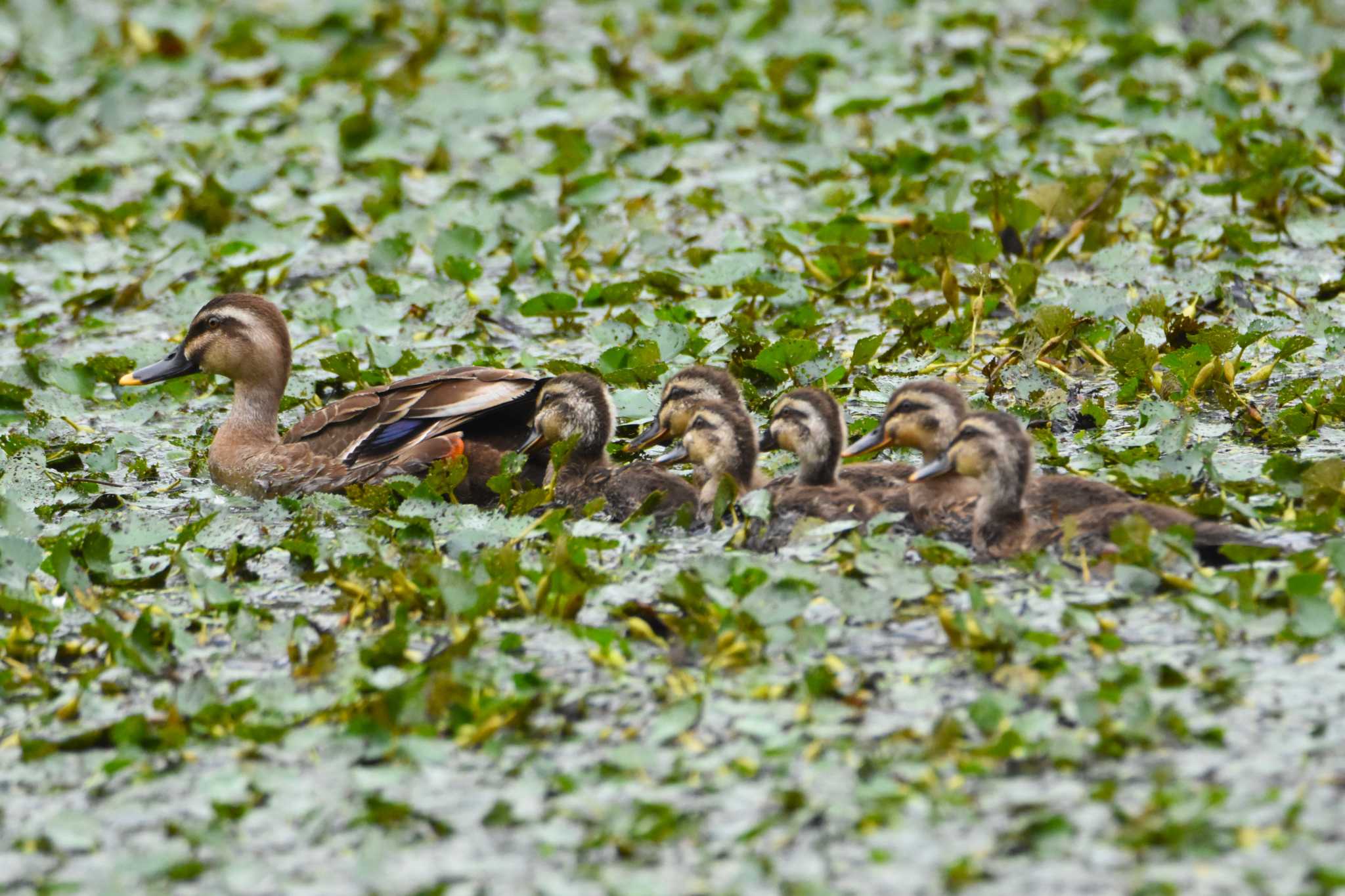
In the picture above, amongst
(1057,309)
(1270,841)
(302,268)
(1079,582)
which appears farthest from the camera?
(302,268)

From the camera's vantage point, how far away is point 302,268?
10281mm

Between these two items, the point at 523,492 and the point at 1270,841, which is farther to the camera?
the point at 523,492

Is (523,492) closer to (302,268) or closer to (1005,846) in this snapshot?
(1005,846)

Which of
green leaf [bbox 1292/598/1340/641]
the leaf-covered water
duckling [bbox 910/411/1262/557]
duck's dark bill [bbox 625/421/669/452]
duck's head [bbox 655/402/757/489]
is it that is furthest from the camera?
duck's dark bill [bbox 625/421/669/452]

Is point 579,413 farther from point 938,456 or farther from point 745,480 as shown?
point 938,456

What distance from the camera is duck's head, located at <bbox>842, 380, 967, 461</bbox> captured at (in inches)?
262

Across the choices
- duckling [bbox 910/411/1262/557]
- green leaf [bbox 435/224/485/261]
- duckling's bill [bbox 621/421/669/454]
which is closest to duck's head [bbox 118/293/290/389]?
duckling's bill [bbox 621/421/669/454]

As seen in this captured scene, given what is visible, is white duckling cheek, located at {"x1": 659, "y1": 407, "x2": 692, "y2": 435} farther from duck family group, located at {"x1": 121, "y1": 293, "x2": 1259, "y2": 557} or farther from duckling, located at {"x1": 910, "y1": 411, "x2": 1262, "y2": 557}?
duckling, located at {"x1": 910, "y1": 411, "x2": 1262, "y2": 557}

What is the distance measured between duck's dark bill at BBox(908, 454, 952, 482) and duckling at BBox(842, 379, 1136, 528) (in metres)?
0.04

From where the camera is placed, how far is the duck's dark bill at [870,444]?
6.87m

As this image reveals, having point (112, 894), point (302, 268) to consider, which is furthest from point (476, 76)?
point (112, 894)

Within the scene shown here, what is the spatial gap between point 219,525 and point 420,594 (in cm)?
113

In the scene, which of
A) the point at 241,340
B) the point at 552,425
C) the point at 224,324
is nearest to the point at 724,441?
the point at 552,425

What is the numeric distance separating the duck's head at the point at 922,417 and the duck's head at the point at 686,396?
1.82 feet
